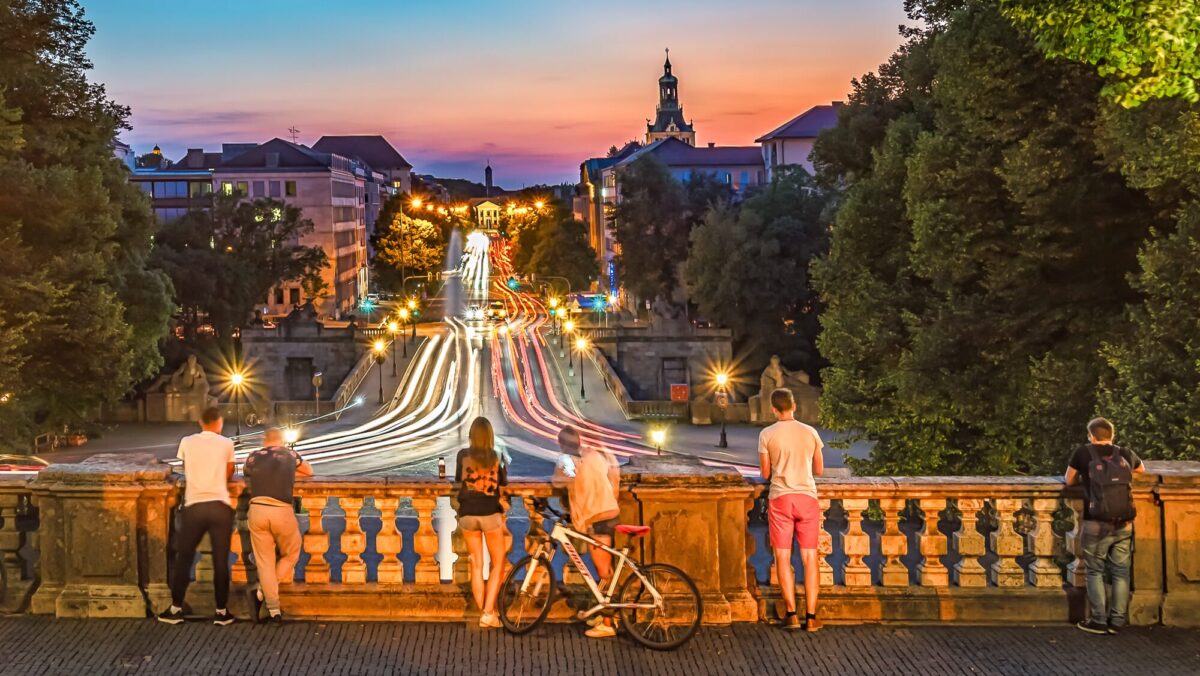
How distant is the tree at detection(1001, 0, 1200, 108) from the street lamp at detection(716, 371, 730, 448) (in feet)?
147

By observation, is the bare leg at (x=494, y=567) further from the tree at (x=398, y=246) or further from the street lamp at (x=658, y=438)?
the tree at (x=398, y=246)

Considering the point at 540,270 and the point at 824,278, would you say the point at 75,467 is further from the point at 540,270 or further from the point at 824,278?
the point at 540,270

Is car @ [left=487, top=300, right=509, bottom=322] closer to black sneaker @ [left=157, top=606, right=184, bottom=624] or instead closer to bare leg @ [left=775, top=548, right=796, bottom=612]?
black sneaker @ [left=157, top=606, right=184, bottom=624]

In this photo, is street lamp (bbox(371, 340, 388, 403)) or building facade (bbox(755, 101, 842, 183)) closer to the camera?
street lamp (bbox(371, 340, 388, 403))

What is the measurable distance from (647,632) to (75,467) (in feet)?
14.0

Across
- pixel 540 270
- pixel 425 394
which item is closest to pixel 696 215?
pixel 425 394

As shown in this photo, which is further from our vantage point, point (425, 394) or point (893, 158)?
point (425, 394)

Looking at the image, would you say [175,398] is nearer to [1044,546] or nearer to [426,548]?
[426,548]

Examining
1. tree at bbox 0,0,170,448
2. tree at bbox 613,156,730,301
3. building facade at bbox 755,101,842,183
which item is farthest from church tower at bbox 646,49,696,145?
tree at bbox 0,0,170,448

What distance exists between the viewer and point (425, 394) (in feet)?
237

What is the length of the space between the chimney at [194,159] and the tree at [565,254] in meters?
31.7

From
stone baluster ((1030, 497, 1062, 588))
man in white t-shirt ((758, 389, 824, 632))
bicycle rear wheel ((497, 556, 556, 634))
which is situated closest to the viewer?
man in white t-shirt ((758, 389, 824, 632))

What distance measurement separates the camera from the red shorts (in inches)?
351

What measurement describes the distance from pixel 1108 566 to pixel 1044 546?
447 mm
